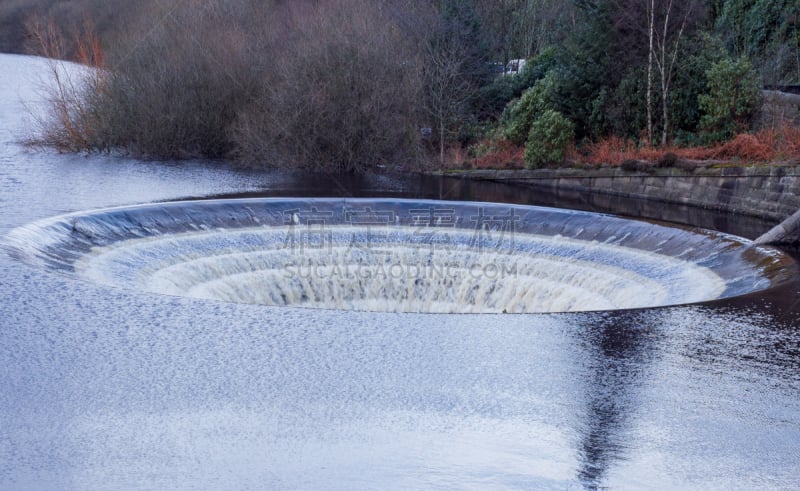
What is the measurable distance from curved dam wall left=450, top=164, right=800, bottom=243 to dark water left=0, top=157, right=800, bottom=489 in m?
7.68

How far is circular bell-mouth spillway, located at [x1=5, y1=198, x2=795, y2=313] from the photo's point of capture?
528 inches

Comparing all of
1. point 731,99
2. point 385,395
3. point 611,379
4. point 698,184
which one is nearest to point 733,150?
point 698,184

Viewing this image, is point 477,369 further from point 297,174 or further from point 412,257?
point 297,174

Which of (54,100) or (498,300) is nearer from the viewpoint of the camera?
(498,300)

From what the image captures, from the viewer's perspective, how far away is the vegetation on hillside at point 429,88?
78.0 feet

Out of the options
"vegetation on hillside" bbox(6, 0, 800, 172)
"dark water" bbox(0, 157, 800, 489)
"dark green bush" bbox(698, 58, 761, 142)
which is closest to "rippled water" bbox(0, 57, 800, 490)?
"dark water" bbox(0, 157, 800, 489)

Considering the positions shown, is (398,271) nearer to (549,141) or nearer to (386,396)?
(386,396)

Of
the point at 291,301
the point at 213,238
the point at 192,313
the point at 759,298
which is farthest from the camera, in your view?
the point at 213,238

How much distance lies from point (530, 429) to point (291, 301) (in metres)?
7.95

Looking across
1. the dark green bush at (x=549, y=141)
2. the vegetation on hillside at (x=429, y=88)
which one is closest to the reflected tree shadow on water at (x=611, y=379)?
the vegetation on hillside at (x=429, y=88)

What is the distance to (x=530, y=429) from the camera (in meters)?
7.23

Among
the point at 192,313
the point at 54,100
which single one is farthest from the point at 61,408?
the point at 54,100

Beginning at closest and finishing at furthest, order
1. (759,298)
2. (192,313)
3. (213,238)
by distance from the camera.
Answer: (192,313) < (759,298) < (213,238)

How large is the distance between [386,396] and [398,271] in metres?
8.17
